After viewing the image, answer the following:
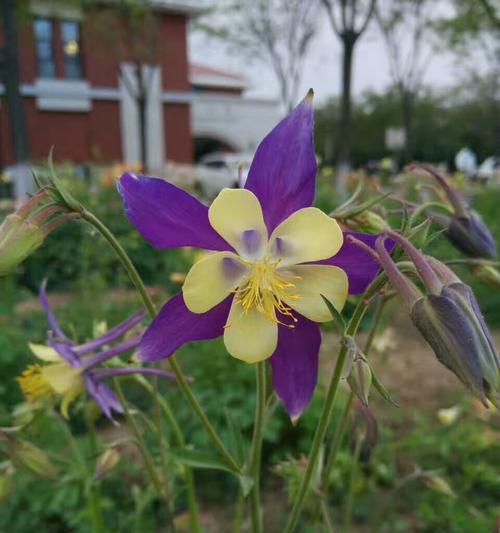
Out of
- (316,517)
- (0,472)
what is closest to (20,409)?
(0,472)

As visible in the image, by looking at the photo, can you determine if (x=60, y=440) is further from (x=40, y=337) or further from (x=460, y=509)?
(x=460, y=509)

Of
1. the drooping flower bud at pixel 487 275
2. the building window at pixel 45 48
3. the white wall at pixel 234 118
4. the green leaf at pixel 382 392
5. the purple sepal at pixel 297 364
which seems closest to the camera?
the green leaf at pixel 382 392

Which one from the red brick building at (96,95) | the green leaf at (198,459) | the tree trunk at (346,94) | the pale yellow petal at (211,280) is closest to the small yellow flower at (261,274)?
the pale yellow petal at (211,280)

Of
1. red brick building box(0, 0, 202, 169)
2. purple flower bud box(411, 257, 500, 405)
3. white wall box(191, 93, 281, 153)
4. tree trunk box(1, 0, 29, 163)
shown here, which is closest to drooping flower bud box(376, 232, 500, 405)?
purple flower bud box(411, 257, 500, 405)

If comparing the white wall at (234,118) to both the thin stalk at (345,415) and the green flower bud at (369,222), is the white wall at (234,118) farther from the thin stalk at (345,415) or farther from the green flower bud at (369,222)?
the green flower bud at (369,222)

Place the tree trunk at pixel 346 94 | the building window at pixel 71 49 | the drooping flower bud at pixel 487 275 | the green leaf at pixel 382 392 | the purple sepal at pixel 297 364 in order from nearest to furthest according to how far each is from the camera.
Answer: the green leaf at pixel 382 392 → the purple sepal at pixel 297 364 → the drooping flower bud at pixel 487 275 → the tree trunk at pixel 346 94 → the building window at pixel 71 49

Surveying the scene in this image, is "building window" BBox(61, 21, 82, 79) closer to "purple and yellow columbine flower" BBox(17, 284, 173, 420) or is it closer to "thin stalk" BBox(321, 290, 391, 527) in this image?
"purple and yellow columbine flower" BBox(17, 284, 173, 420)

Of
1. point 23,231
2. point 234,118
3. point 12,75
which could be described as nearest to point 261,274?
point 23,231
